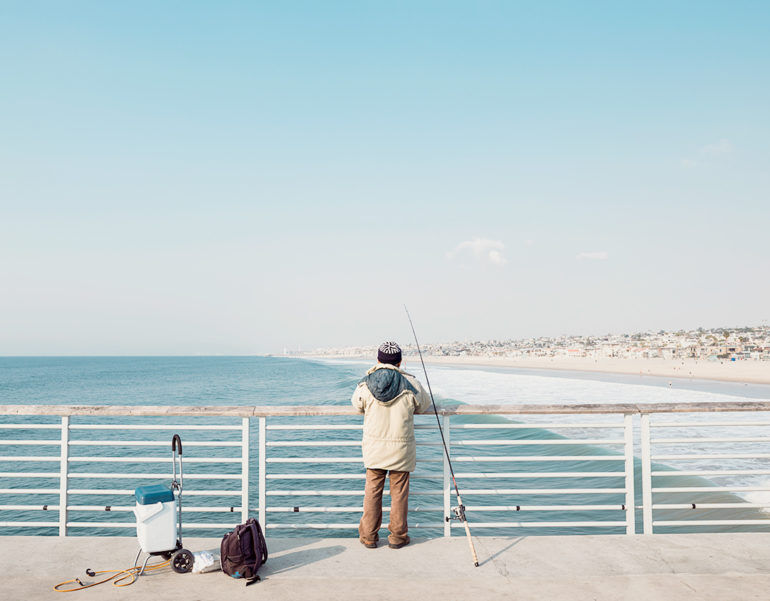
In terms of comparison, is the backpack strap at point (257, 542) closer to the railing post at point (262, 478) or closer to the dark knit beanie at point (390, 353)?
the railing post at point (262, 478)

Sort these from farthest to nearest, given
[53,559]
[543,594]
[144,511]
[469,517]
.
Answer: [469,517]
[53,559]
[144,511]
[543,594]

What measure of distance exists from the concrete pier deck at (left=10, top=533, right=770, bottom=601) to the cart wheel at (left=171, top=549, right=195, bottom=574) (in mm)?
42

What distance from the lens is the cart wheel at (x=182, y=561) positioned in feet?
11.6

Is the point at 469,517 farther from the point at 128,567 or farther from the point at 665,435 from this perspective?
the point at 665,435

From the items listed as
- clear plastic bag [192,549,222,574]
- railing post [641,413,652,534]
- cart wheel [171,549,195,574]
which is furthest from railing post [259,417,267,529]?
railing post [641,413,652,534]

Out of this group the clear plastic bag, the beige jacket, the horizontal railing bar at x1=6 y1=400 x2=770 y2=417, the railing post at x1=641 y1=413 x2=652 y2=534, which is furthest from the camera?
the railing post at x1=641 y1=413 x2=652 y2=534

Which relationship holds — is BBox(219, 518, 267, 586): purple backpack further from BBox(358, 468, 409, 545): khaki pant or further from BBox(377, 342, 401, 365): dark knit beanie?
BBox(377, 342, 401, 365): dark knit beanie

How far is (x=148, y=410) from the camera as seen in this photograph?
170 inches

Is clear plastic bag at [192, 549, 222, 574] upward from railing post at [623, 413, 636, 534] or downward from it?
downward

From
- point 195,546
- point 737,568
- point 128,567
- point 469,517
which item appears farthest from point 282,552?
point 469,517

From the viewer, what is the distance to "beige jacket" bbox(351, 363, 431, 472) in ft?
12.8

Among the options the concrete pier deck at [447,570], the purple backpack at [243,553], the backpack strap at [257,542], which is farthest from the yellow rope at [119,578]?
the backpack strap at [257,542]

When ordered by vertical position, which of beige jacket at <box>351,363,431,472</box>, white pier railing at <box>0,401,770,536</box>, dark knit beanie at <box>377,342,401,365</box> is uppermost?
dark knit beanie at <box>377,342,401,365</box>

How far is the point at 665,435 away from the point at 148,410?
512 inches
